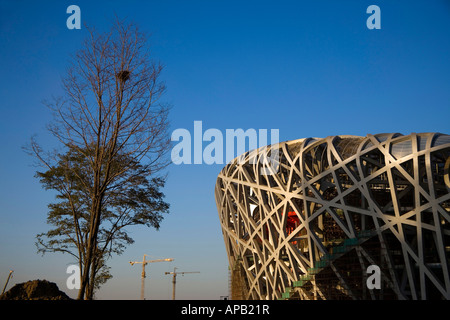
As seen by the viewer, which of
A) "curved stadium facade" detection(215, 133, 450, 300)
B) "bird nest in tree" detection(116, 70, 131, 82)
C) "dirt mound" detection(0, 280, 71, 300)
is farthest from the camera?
"curved stadium facade" detection(215, 133, 450, 300)

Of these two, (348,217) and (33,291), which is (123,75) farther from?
(348,217)

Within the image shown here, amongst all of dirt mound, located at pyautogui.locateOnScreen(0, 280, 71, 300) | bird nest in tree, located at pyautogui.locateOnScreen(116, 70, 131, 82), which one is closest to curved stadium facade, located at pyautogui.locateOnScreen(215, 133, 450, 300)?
bird nest in tree, located at pyautogui.locateOnScreen(116, 70, 131, 82)

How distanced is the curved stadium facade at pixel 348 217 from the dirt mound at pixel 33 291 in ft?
74.8

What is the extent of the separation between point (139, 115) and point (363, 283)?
24419 mm

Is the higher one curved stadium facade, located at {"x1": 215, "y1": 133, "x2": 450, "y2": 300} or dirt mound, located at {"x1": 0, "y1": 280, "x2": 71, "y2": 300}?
curved stadium facade, located at {"x1": 215, "y1": 133, "x2": 450, "y2": 300}

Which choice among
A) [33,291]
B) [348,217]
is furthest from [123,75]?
[348,217]

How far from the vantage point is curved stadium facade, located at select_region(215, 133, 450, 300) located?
28422mm

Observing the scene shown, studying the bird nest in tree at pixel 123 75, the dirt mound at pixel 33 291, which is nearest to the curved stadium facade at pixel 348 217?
the bird nest in tree at pixel 123 75

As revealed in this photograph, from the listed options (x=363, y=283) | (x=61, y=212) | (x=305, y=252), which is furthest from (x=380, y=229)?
(x=61, y=212)

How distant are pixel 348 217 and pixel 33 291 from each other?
77.5ft

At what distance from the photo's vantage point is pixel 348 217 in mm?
31438

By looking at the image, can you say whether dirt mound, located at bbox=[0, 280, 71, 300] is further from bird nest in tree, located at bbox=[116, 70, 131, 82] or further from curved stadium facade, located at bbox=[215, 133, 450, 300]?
curved stadium facade, located at bbox=[215, 133, 450, 300]

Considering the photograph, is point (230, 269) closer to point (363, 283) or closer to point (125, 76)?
point (363, 283)

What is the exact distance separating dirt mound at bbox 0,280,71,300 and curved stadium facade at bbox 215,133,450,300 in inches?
898
